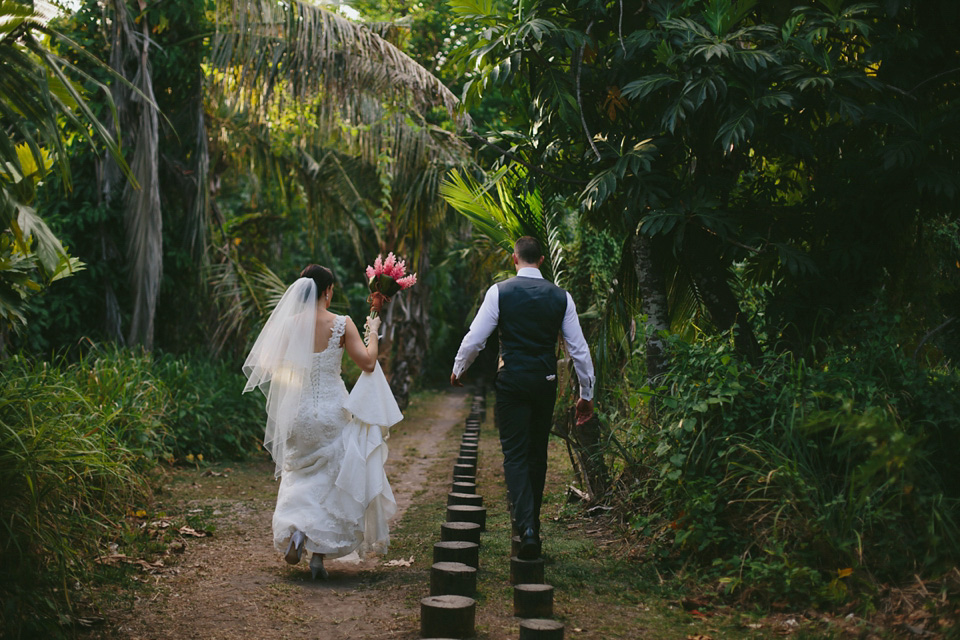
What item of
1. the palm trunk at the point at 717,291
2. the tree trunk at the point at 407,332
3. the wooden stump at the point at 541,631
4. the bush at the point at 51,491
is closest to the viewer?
the wooden stump at the point at 541,631

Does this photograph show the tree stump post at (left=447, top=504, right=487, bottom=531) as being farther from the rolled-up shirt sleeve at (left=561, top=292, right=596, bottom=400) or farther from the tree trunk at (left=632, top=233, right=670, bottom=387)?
the tree trunk at (left=632, top=233, right=670, bottom=387)

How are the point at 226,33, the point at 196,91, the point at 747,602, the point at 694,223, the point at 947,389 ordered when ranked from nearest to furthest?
the point at 747,602 → the point at 947,389 → the point at 694,223 → the point at 226,33 → the point at 196,91

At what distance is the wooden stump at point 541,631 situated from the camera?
353 centimetres

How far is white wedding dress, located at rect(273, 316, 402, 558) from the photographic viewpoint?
518 centimetres

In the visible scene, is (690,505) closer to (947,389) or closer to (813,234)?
(947,389)

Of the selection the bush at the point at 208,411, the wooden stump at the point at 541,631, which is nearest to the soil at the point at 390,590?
the wooden stump at the point at 541,631

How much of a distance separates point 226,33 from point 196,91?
1.23 m

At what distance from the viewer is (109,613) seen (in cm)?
424

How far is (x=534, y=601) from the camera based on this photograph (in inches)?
162

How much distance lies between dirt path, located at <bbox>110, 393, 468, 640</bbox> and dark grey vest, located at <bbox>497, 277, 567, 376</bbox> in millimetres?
1650

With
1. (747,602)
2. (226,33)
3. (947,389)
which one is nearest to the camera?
(747,602)

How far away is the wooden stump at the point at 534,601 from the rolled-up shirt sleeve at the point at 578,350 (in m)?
1.53

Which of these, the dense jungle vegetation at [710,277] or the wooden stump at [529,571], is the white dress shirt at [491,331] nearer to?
the dense jungle vegetation at [710,277]

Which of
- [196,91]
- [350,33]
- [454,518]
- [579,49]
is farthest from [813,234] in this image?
[196,91]
